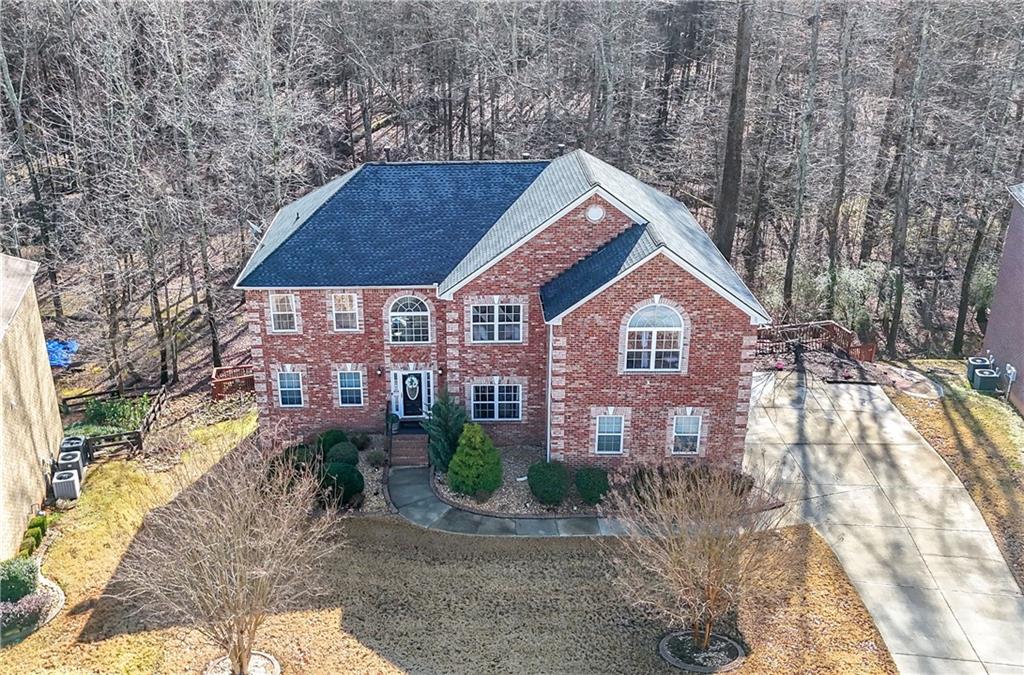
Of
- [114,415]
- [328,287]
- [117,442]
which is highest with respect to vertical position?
[328,287]

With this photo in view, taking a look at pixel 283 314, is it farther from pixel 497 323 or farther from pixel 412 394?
pixel 497 323

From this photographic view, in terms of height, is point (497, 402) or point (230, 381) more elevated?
point (497, 402)

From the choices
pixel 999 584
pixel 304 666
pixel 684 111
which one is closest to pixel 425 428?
pixel 304 666

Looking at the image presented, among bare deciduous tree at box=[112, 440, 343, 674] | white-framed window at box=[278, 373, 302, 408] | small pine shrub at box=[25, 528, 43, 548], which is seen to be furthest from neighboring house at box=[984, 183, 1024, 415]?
small pine shrub at box=[25, 528, 43, 548]

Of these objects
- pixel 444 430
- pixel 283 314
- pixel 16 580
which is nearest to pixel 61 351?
pixel 283 314

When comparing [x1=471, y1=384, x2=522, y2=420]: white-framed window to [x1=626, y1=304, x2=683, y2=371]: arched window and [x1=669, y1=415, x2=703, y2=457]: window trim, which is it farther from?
[x1=669, y1=415, x2=703, y2=457]: window trim

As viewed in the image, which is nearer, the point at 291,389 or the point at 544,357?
the point at 544,357

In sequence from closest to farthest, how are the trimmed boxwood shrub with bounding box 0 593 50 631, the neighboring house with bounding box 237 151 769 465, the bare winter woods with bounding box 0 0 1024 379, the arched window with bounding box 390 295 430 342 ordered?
the trimmed boxwood shrub with bounding box 0 593 50 631, the neighboring house with bounding box 237 151 769 465, the arched window with bounding box 390 295 430 342, the bare winter woods with bounding box 0 0 1024 379
